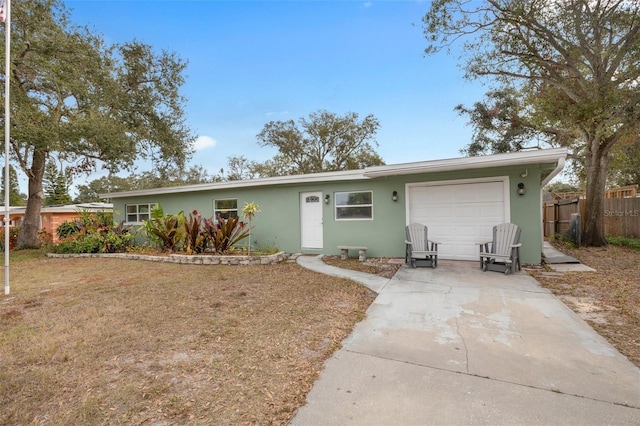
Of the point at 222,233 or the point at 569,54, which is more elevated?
the point at 569,54

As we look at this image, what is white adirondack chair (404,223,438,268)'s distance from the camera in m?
6.58

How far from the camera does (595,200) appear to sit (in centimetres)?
969

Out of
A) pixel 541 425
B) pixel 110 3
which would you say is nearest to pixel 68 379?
pixel 541 425

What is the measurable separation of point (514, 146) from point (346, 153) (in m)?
10.2

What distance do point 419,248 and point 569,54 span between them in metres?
7.03

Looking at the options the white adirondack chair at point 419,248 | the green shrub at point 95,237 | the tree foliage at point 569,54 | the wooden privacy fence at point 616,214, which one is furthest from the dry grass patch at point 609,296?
the green shrub at point 95,237

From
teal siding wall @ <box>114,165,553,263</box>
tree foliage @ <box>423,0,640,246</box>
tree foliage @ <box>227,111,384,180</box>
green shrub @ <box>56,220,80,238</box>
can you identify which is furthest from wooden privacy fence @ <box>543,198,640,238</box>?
green shrub @ <box>56,220,80,238</box>

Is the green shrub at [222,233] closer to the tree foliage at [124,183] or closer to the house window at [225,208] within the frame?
the house window at [225,208]

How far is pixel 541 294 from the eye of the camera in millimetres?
4520

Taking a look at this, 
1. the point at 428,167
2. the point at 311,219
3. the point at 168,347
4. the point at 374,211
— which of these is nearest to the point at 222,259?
the point at 311,219

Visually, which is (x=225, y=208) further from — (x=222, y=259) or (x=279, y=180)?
(x=222, y=259)

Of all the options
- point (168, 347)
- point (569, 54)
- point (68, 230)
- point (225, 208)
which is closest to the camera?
point (168, 347)

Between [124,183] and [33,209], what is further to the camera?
[124,183]

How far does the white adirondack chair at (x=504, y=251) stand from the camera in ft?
19.1
